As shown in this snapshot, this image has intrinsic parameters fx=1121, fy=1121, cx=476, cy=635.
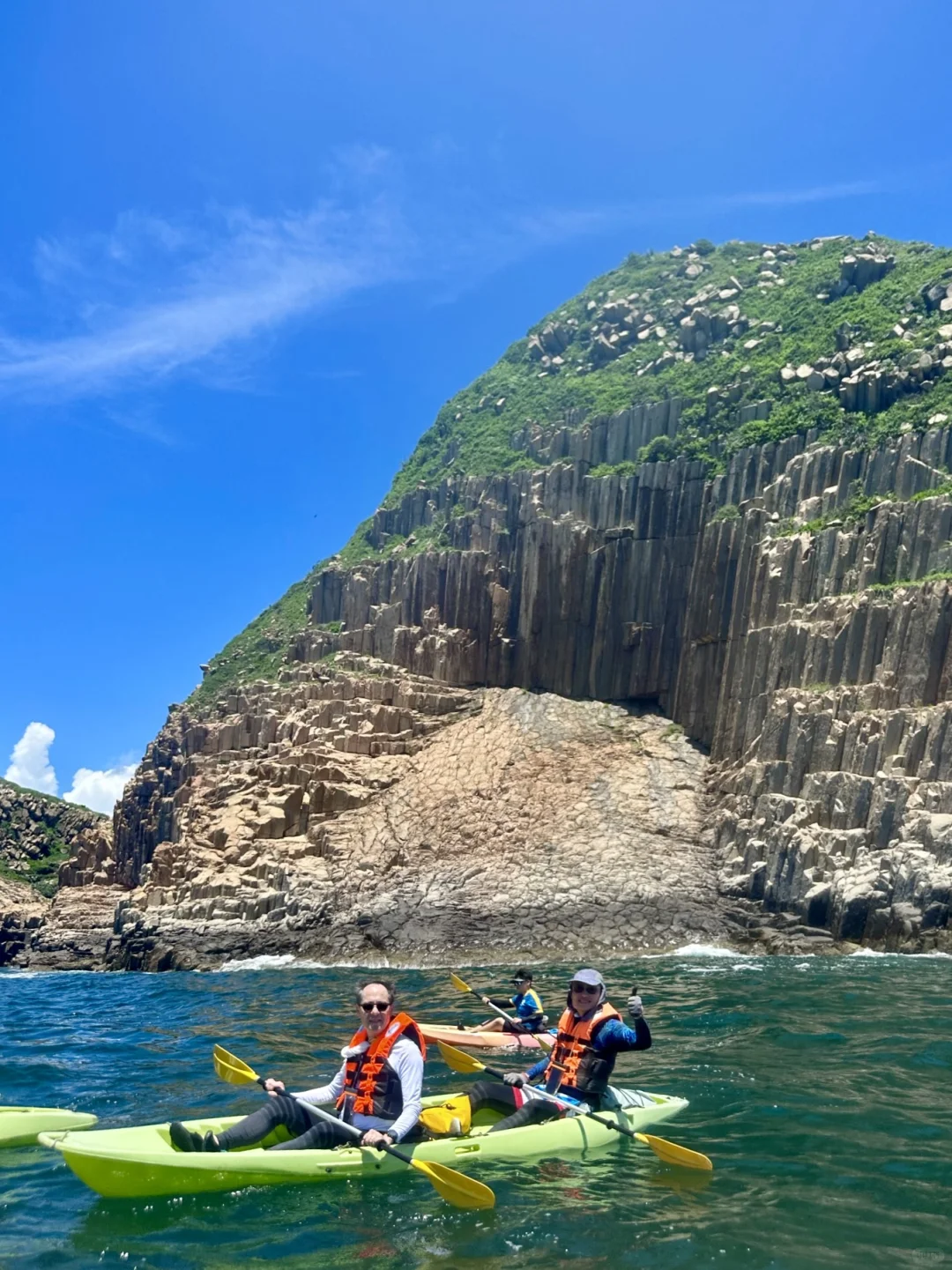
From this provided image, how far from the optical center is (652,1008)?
918 inches

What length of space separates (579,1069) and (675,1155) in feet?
6.13

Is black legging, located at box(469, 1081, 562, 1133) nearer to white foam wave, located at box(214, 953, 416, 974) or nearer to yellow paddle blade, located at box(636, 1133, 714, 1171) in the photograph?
yellow paddle blade, located at box(636, 1133, 714, 1171)

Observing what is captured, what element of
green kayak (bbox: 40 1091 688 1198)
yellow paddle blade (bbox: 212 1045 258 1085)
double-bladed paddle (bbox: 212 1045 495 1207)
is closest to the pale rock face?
green kayak (bbox: 40 1091 688 1198)

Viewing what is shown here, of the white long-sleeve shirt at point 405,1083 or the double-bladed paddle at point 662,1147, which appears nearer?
the double-bladed paddle at point 662,1147

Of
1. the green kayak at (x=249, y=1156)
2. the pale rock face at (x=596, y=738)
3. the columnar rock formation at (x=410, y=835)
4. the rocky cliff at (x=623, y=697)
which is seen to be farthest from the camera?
the columnar rock formation at (x=410, y=835)

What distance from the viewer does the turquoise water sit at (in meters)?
9.59

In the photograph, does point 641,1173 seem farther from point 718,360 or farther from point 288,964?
point 718,360

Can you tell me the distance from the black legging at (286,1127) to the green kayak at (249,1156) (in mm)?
151

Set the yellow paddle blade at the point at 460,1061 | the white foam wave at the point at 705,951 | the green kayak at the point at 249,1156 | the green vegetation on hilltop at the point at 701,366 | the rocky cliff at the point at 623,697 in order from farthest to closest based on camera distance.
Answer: the green vegetation on hilltop at the point at 701,366, the rocky cliff at the point at 623,697, the white foam wave at the point at 705,951, the yellow paddle blade at the point at 460,1061, the green kayak at the point at 249,1156

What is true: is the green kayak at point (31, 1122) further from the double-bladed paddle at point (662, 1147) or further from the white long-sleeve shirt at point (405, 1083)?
the double-bladed paddle at point (662, 1147)

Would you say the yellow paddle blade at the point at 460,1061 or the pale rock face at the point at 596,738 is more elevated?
the pale rock face at the point at 596,738

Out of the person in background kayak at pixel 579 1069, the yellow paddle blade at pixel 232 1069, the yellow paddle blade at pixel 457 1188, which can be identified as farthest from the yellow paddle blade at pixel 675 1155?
the yellow paddle blade at pixel 232 1069

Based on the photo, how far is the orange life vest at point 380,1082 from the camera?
482 inches

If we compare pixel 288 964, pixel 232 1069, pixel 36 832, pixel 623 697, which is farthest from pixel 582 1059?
pixel 36 832
